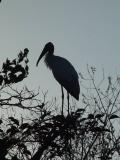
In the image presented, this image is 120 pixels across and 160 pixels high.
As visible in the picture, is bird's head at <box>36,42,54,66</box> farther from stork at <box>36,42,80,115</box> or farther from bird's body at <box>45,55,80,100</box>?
bird's body at <box>45,55,80,100</box>

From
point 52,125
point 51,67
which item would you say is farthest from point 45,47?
point 52,125

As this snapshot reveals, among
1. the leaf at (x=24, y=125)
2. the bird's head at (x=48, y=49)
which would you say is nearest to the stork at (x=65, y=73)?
the bird's head at (x=48, y=49)

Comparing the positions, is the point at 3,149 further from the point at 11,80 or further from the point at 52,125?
the point at 11,80

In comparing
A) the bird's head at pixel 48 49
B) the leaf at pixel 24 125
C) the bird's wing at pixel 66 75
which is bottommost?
the leaf at pixel 24 125

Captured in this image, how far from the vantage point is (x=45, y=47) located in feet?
39.1

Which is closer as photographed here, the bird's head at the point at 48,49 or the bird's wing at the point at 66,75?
the bird's wing at the point at 66,75

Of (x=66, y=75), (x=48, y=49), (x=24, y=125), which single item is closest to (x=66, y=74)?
(x=66, y=75)

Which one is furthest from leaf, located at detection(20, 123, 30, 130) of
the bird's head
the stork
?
the bird's head

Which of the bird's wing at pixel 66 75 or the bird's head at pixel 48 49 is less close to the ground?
the bird's head at pixel 48 49

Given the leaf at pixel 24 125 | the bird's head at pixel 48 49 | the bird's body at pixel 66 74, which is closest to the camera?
the leaf at pixel 24 125

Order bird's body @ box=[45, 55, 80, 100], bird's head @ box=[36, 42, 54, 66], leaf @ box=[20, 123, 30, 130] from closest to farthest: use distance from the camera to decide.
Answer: leaf @ box=[20, 123, 30, 130] < bird's body @ box=[45, 55, 80, 100] < bird's head @ box=[36, 42, 54, 66]

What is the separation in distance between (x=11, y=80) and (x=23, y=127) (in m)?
1.16

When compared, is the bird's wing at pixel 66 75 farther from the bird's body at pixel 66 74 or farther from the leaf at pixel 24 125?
the leaf at pixel 24 125

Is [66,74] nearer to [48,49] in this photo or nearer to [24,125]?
[48,49]
